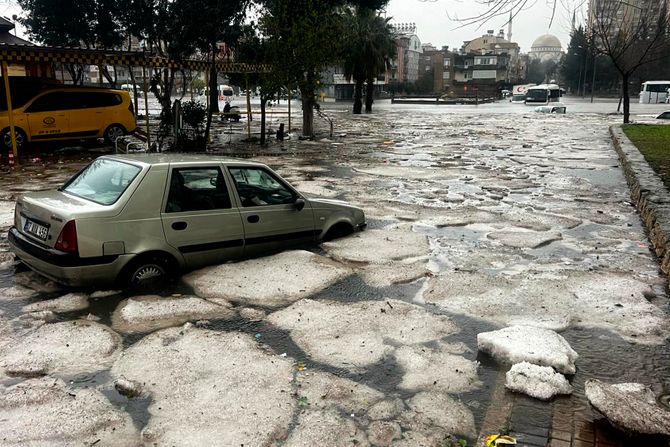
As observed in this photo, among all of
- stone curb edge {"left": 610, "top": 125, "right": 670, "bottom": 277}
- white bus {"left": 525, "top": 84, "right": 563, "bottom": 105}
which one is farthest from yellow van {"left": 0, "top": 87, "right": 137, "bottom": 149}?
white bus {"left": 525, "top": 84, "right": 563, "bottom": 105}

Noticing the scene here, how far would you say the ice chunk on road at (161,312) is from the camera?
5.18m

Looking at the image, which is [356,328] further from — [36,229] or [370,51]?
[370,51]

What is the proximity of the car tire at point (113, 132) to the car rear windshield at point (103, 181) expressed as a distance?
1407 cm

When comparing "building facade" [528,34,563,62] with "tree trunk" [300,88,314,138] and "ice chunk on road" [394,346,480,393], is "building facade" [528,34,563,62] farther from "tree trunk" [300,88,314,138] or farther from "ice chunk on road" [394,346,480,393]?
"ice chunk on road" [394,346,480,393]

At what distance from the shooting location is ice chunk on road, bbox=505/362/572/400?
4059 mm

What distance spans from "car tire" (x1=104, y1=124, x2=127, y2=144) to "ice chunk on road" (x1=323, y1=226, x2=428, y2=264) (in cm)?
1399

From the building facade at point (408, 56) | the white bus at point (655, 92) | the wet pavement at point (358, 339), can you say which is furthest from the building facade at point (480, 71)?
the wet pavement at point (358, 339)

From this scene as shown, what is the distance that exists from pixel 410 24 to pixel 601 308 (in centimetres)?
15363

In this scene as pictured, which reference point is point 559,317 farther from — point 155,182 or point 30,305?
point 30,305

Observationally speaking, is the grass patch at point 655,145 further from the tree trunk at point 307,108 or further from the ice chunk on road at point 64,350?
the tree trunk at point 307,108

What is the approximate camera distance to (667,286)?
6.38 metres

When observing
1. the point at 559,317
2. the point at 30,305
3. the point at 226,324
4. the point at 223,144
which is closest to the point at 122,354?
the point at 226,324

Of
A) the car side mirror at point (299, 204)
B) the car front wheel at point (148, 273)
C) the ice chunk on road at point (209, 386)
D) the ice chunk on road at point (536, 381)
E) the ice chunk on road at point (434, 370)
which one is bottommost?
the ice chunk on road at point (434, 370)

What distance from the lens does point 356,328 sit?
5.20m
